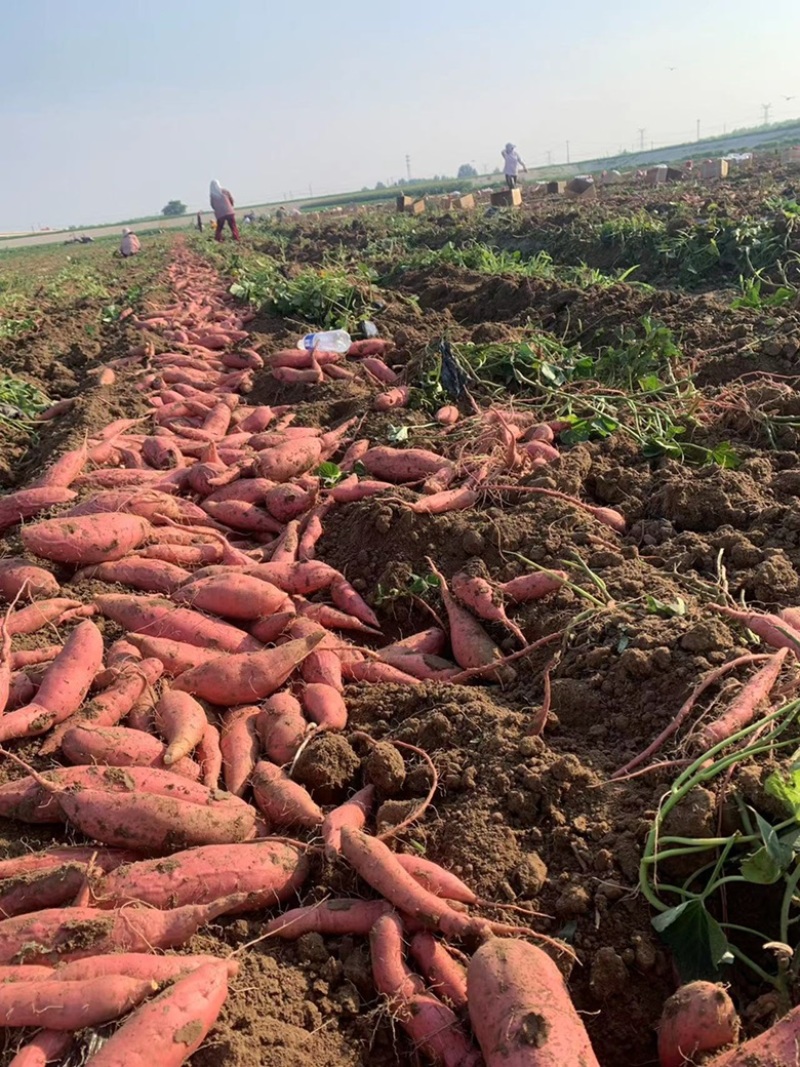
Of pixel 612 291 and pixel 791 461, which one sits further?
pixel 612 291

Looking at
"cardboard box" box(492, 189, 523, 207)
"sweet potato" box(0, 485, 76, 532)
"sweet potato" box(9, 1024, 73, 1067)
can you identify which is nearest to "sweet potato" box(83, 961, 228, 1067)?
"sweet potato" box(9, 1024, 73, 1067)

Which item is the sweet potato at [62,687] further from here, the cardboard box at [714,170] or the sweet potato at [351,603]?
the cardboard box at [714,170]

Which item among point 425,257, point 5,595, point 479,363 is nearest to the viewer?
point 5,595

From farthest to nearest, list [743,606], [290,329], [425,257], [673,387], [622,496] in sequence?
1. [425,257]
2. [290,329]
3. [673,387]
4. [622,496]
5. [743,606]

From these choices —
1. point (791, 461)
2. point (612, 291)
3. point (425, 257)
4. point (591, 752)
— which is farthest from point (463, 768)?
point (425, 257)

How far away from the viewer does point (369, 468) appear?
4742 millimetres

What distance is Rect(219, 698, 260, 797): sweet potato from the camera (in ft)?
8.73

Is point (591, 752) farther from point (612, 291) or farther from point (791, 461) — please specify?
point (612, 291)

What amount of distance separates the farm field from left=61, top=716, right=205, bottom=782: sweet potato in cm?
12

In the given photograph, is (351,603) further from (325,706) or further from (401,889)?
(401,889)

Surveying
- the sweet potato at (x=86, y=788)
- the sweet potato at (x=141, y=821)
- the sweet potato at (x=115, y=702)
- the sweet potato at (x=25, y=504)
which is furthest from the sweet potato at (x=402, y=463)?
the sweet potato at (x=141, y=821)

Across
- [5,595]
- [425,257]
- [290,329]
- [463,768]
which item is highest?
[425,257]

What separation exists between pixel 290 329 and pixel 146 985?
795 cm

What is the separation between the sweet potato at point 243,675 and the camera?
120 inches
